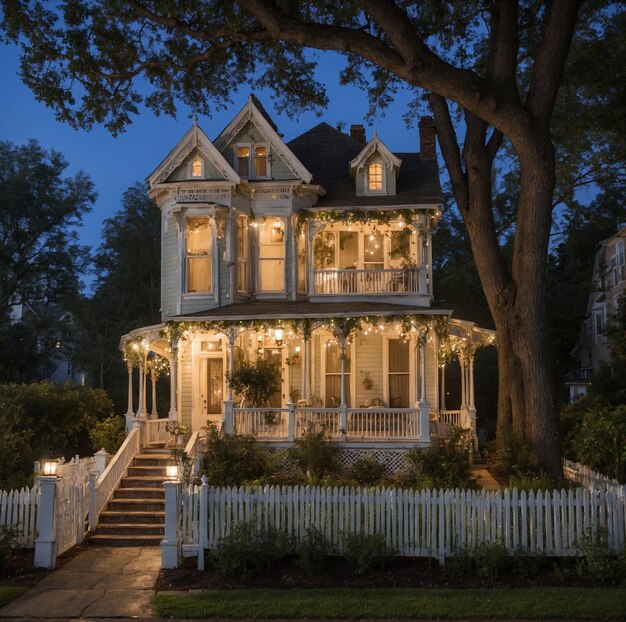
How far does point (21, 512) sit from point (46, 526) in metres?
0.78

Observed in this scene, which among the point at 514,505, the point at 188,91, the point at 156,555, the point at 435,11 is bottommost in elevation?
the point at 156,555

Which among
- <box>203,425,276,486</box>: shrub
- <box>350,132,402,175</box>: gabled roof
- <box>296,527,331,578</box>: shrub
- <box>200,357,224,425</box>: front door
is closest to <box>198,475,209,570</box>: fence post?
<box>296,527,331,578</box>: shrub

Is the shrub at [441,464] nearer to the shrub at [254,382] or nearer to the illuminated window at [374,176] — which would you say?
the shrub at [254,382]

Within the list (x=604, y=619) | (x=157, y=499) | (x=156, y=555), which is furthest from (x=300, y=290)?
(x=604, y=619)

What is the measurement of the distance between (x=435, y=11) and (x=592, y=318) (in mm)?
25192

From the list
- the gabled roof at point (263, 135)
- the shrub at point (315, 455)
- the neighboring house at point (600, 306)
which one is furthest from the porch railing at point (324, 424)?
the neighboring house at point (600, 306)

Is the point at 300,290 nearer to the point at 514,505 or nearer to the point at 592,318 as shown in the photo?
the point at 514,505

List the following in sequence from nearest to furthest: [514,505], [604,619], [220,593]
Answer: [604,619], [220,593], [514,505]

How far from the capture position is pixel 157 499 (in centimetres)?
1546

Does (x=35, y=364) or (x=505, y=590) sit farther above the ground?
(x=35, y=364)

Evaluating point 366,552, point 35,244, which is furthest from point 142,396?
point 35,244

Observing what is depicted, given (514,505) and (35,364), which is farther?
(35,364)

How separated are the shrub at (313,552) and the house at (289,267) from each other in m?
8.08

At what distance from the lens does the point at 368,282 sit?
20438 mm
